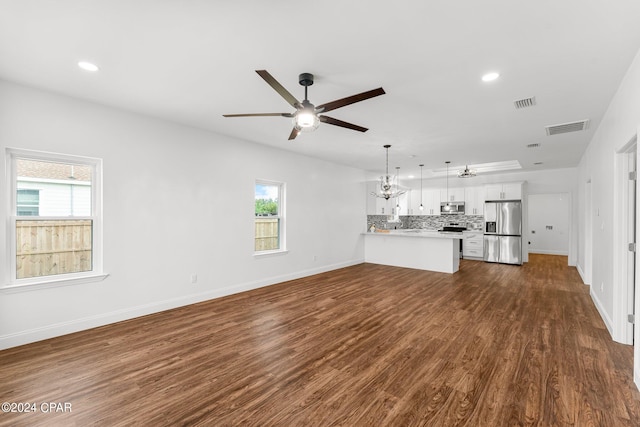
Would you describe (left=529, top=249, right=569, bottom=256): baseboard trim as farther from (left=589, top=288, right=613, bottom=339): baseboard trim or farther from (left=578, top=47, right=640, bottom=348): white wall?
(left=578, top=47, right=640, bottom=348): white wall

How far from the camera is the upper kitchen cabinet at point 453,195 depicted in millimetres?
9441

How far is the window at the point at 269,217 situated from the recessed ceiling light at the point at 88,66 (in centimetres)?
305

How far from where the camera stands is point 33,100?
3117mm

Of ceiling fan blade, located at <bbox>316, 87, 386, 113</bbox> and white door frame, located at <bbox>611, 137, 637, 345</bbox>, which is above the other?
ceiling fan blade, located at <bbox>316, 87, 386, 113</bbox>

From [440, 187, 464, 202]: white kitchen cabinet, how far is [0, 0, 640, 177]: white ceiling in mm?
5413

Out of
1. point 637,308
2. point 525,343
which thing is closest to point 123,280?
point 525,343

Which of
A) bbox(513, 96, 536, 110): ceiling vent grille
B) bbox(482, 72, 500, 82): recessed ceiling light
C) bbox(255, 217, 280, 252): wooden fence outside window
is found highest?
bbox(482, 72, 500, 82): recessed ceiling light

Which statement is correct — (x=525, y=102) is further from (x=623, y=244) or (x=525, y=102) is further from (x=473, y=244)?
(x=473, y=244)

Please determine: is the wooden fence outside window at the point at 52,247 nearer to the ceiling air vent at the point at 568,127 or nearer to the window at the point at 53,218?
the window at the point at 53,218

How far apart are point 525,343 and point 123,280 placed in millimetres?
4857

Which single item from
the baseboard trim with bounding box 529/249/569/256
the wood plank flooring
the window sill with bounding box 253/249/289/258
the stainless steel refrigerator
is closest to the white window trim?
the wood plank flooring

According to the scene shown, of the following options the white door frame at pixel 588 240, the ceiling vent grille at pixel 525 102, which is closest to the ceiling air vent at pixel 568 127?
the ceiling vent grille at pixel 525 102

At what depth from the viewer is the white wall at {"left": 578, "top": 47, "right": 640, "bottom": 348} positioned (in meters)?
2.59

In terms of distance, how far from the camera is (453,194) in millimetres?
9594
